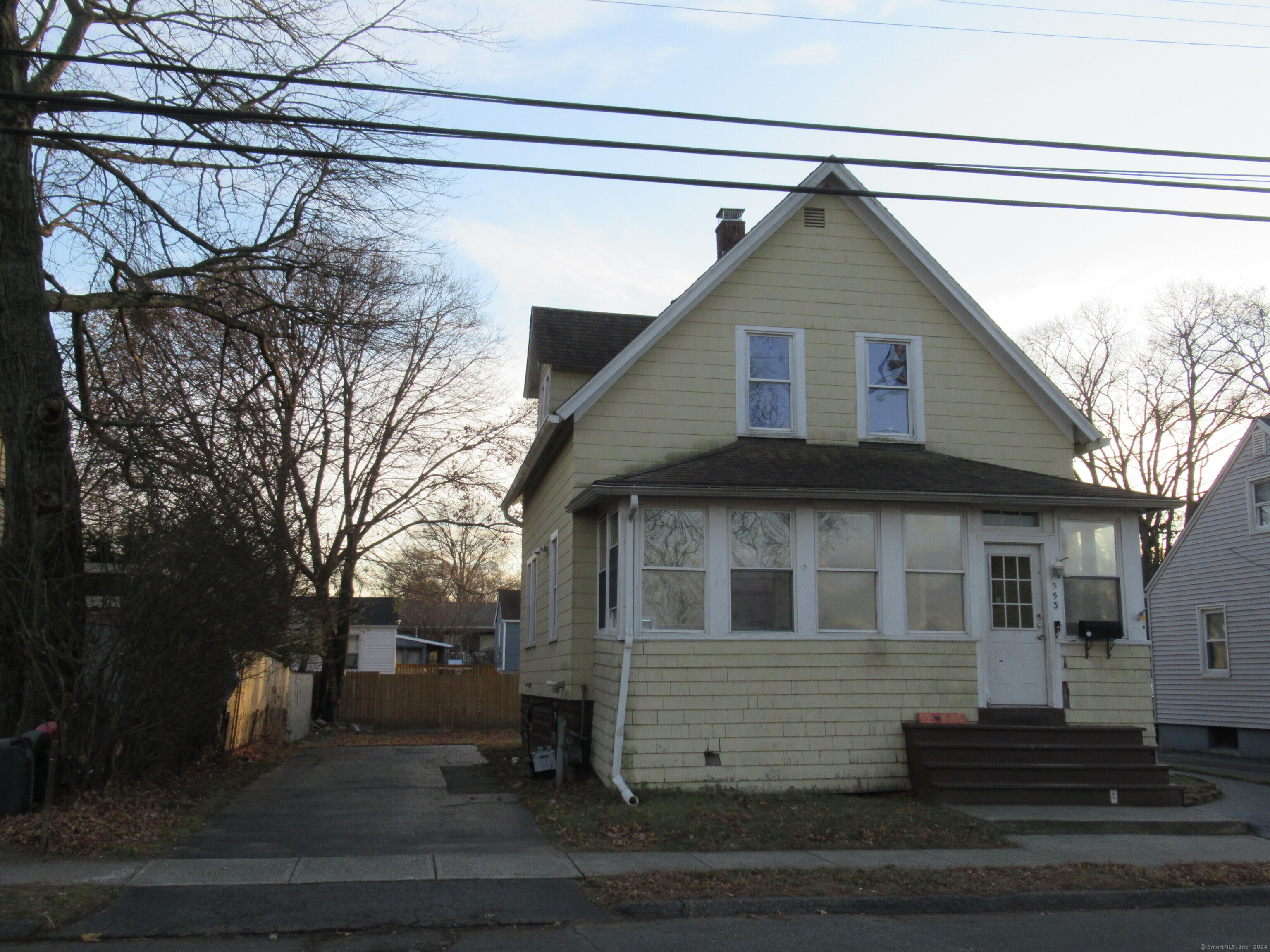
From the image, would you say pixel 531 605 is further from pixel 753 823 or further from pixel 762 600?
pixel 753 823

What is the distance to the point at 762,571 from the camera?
13000mm

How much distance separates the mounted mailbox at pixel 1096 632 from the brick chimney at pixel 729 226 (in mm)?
8212

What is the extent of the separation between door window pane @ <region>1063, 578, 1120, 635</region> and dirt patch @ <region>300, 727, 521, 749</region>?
12528 mm

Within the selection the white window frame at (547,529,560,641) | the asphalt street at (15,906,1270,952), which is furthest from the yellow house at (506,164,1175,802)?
the asphalt street at (15,906,1270,952)

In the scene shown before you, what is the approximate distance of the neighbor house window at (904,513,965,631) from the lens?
13.2 m

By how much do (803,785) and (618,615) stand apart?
2983 millimetres

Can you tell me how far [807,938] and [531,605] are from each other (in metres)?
12.6

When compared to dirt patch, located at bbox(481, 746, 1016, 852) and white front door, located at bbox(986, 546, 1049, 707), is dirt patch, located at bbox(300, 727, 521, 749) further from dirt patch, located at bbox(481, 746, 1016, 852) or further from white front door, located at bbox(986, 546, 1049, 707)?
white front door, located at bbox(986, 546, 1049, 707)

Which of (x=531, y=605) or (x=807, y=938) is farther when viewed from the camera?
(x=531, y=605)

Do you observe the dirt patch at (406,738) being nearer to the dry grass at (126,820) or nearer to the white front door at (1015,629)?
the dry grass at (126,820)

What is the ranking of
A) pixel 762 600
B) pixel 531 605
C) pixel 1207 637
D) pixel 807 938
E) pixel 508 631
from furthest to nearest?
pixel 508 631 → pixel 1207 637 → pixel 531 605 → pixel 762 600 → pixel 807 938

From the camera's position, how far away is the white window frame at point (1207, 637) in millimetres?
24469

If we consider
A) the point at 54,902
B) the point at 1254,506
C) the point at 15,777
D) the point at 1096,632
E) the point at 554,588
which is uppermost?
the point at 1254,506

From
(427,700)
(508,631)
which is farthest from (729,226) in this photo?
(508,631)
